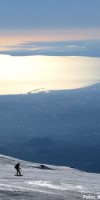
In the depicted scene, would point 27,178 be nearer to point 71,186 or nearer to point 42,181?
point 42,181

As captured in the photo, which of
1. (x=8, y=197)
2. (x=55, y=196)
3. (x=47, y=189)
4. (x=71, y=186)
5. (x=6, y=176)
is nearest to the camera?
(x=8, y=197)

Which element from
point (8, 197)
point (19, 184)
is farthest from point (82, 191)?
point (8, 197)

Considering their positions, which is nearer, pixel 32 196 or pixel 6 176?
pixel 32 196

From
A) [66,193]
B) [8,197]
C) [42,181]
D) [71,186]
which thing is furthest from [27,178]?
[8,197]

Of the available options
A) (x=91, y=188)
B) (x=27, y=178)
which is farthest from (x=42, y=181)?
(x=91, y=188)

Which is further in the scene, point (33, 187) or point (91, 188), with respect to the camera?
point (91, 188)

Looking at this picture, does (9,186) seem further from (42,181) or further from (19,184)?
(42,181)

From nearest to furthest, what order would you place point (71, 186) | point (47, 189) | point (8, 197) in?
1. point (8, 197)
2. point (47, 189)
3. point (71, 186)

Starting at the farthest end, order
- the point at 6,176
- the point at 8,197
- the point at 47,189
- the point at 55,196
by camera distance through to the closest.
A: the point at 6,176 < the point at 47,189 < the point at 55,196 < the point at 8,197

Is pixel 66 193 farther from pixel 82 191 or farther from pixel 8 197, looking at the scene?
pixel 8 197
